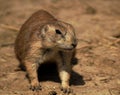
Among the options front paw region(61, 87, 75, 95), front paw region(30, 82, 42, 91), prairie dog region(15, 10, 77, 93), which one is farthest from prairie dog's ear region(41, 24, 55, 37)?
front paw region(61, 87, 75, 95)

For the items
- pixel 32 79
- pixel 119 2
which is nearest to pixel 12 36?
pixel 32 79

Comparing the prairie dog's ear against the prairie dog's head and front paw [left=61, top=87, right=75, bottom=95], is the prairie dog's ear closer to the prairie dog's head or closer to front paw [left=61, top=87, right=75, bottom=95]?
the prairie dog's head

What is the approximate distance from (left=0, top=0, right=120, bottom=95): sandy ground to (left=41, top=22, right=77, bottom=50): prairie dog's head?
0.83m

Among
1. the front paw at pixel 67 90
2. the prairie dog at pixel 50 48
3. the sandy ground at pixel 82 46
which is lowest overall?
the sandy ground at pixel 82 46

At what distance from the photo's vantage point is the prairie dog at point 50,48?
5.93m

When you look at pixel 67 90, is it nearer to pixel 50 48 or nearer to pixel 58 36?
pixel 50 48

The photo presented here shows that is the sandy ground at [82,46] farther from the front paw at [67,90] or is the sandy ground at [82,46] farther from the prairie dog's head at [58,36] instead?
the prairie dog's head at [58,36]

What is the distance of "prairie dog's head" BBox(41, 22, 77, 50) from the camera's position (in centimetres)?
586

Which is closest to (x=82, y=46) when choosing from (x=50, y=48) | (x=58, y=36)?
(x=50, y=48)

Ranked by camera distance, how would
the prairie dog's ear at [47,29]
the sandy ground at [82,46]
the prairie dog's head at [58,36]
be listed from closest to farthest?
the prairie dog's head at [58,36] → the prairie dog's ear at [47,29] → the sandy ground at [82,46]

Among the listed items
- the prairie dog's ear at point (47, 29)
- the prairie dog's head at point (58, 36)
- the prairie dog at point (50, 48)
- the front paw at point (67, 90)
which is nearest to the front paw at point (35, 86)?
the prairie dog at point (50, 48)

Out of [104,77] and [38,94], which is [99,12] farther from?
[38,94]

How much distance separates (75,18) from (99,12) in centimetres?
96

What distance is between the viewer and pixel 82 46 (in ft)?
27.5
